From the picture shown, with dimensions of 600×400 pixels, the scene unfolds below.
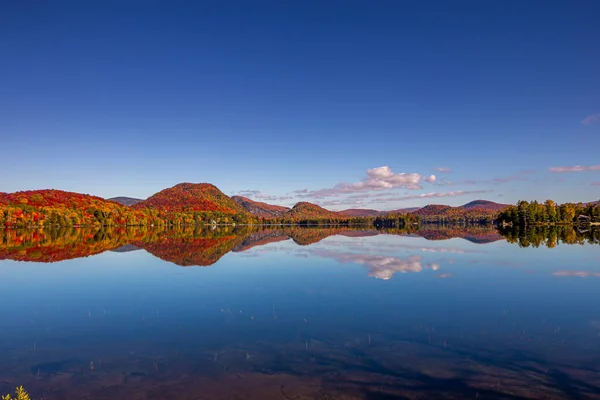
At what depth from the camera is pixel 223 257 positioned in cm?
4659

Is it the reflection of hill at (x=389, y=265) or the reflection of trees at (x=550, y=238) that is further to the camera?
the reflection of trees at (x=550, y=238)

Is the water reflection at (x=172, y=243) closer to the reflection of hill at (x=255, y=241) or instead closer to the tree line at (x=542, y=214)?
the reflection of hill at (x=255, y=241)

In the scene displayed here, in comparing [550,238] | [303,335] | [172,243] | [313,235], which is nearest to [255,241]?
[172,243]

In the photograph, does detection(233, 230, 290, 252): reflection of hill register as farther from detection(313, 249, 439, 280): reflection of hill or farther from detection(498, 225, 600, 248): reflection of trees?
detection(498, 225, 600, 248): reflection of trees

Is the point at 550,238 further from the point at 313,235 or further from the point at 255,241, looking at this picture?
the point at 255,241

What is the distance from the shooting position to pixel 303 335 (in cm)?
1570

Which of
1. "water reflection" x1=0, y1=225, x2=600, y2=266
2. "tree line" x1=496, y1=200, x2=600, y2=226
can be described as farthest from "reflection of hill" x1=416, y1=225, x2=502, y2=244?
"tree line" x1=496, y1=200, x2=600, y2=226

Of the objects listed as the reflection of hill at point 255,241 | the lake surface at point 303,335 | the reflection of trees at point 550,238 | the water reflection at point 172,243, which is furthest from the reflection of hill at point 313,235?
the lake surface at point 303,335

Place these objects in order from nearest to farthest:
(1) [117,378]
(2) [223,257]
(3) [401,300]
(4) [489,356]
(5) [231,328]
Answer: (1) [117,378] < (4) [489,356] < (5) [231,328] < (3) [401,300] < (2) [223,257]

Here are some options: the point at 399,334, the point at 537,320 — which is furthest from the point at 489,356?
the point at 537,320

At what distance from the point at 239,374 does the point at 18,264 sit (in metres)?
37.8

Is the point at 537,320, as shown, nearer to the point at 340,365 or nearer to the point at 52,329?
the point at 340,365

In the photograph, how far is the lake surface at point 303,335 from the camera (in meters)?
10.9

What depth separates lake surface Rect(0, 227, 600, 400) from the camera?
1090 centimetres
